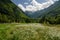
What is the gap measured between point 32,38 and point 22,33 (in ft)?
2.73

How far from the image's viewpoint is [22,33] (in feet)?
44.4

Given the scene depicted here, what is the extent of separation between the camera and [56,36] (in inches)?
518

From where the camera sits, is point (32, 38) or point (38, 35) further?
point (38, 35)

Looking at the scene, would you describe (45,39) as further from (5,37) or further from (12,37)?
(5,37)

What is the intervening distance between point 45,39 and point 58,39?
0.92 metres

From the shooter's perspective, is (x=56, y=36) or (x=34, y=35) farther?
(x=34, y=35)

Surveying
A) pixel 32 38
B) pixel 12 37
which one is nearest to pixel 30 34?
pixel 32 38

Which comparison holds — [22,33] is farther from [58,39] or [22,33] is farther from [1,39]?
[58,39]

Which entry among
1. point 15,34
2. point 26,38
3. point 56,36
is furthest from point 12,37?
point 56,36

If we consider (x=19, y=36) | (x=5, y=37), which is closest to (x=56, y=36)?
(x=19, y=36)

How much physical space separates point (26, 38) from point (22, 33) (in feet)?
2.80

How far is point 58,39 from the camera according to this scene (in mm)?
12914

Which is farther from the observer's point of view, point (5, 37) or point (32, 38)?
point (5, 37)

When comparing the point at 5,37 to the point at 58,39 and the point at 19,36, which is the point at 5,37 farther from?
the point at 58,39
